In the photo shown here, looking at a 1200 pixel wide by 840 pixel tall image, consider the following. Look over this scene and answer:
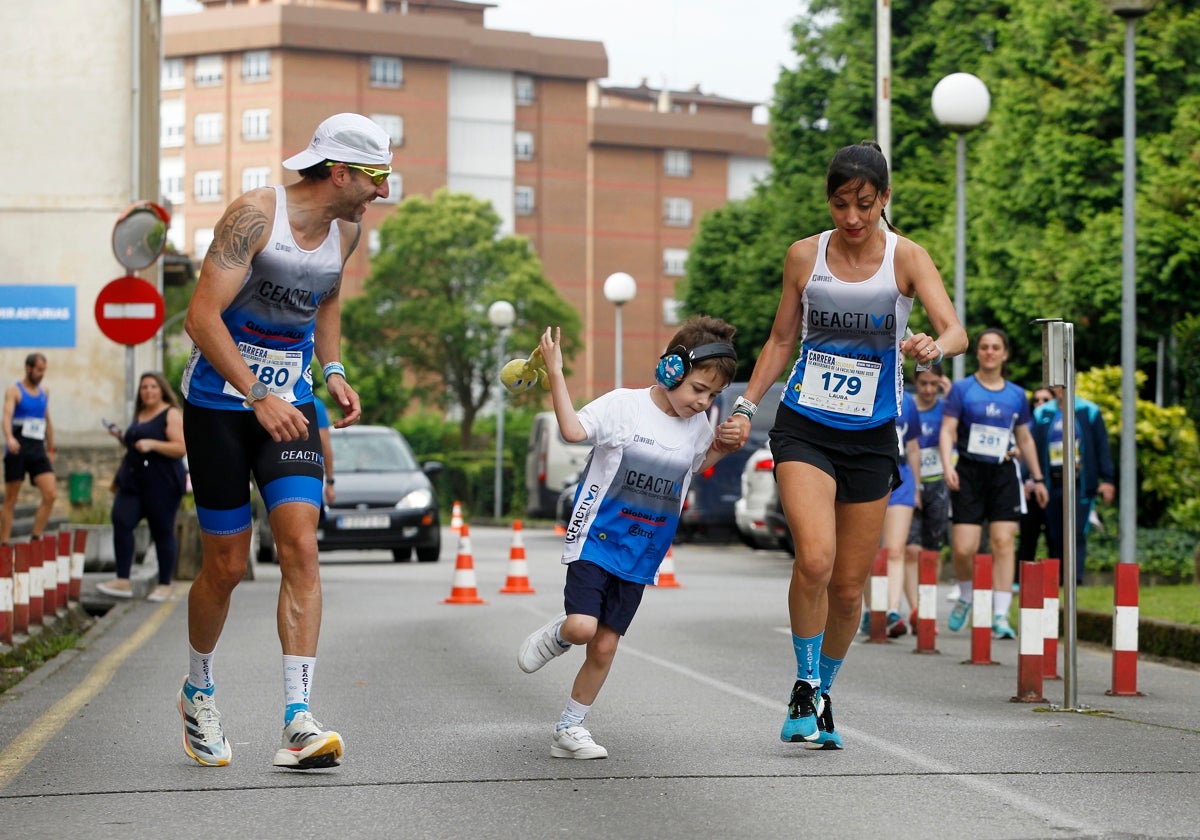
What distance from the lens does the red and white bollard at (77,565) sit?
1545 cm

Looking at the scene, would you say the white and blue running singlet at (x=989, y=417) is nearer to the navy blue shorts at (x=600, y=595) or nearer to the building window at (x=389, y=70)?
the navy blue shorts at (x=600, y=595)

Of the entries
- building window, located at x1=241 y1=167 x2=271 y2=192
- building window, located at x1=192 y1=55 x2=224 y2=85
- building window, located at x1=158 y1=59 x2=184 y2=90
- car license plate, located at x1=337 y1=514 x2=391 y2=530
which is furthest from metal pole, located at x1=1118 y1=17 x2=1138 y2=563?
building window, located at x1=158 y1=59 x2=184 y2=90

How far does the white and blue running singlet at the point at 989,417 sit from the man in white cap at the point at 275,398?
6882 millimetres

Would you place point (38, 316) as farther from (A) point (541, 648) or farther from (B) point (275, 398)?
(B) point (275, 398)

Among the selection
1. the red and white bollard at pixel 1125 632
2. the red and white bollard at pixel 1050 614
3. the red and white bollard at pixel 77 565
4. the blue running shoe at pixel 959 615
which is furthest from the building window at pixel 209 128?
the red and white bollard at pixel 1125 632

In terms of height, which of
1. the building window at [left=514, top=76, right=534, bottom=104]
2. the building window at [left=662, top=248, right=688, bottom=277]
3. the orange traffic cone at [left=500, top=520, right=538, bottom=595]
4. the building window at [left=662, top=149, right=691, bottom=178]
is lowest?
the orange traffic cone at [left=500, top=520, right=538, bottom=595]

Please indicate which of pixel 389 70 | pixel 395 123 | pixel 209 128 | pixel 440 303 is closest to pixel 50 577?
pixel 440 303

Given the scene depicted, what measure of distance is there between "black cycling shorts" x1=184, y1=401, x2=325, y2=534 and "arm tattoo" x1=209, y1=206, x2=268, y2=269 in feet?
1.77

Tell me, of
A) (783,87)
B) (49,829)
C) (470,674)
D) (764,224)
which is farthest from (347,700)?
(764,224)

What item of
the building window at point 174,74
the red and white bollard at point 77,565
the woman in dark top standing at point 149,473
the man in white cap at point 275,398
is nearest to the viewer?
the man in white cap at point 275,398

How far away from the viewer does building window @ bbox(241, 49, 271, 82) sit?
93188 millimetres

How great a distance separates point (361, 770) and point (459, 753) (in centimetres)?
58

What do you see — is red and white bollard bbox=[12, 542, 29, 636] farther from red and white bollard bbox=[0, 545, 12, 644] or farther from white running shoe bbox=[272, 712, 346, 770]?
white running shoe bbox=[272, 712, 346, 770]

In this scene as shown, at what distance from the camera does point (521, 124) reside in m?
A: 98.7
